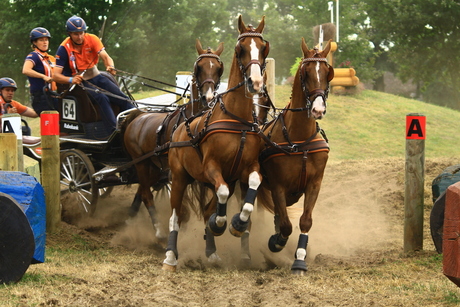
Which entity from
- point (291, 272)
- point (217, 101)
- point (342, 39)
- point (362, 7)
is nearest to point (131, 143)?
point (217, 101)

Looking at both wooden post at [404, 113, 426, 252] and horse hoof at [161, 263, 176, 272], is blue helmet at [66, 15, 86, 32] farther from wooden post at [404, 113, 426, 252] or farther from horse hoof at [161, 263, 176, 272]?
wooden post at [404, 113, 426, 252]

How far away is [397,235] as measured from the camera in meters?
8.61

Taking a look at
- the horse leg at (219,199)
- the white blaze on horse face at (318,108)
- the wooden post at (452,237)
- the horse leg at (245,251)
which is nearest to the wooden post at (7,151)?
the horse leg at (219,199)

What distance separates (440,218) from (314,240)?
107 inches

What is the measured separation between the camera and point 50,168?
8000 mm

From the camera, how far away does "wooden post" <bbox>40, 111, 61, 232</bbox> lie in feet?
26.1

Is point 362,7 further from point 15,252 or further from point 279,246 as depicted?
point 15,252

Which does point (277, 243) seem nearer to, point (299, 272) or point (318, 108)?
point (299, 272)

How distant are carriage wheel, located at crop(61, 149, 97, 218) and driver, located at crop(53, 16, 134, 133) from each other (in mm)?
664

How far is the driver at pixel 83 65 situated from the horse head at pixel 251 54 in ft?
11.7

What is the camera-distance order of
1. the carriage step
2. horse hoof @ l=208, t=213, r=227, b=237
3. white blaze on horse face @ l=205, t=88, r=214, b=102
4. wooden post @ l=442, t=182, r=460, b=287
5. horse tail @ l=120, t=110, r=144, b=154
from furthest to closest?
horse tail @ l=120, t=110, r=144, b=154, the carriage step, white blaze on horse face @ l=205, t=88, r=214, b=102, horse hoof @ l=208, t=213, r=227, b=237, wooden post @ l=442, t=182, r=460, b=287

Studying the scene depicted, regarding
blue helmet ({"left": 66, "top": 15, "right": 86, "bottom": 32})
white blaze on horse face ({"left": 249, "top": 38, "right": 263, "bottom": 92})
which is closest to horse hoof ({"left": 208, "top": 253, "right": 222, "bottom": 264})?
white blaze on horse face ({"left": 249, "top": 38, "right": 263, "bottom": 92})

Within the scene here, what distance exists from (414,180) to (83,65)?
504 centimetres

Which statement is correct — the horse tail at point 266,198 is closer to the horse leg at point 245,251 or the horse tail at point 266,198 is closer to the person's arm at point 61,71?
the horse leg at point 245,251
